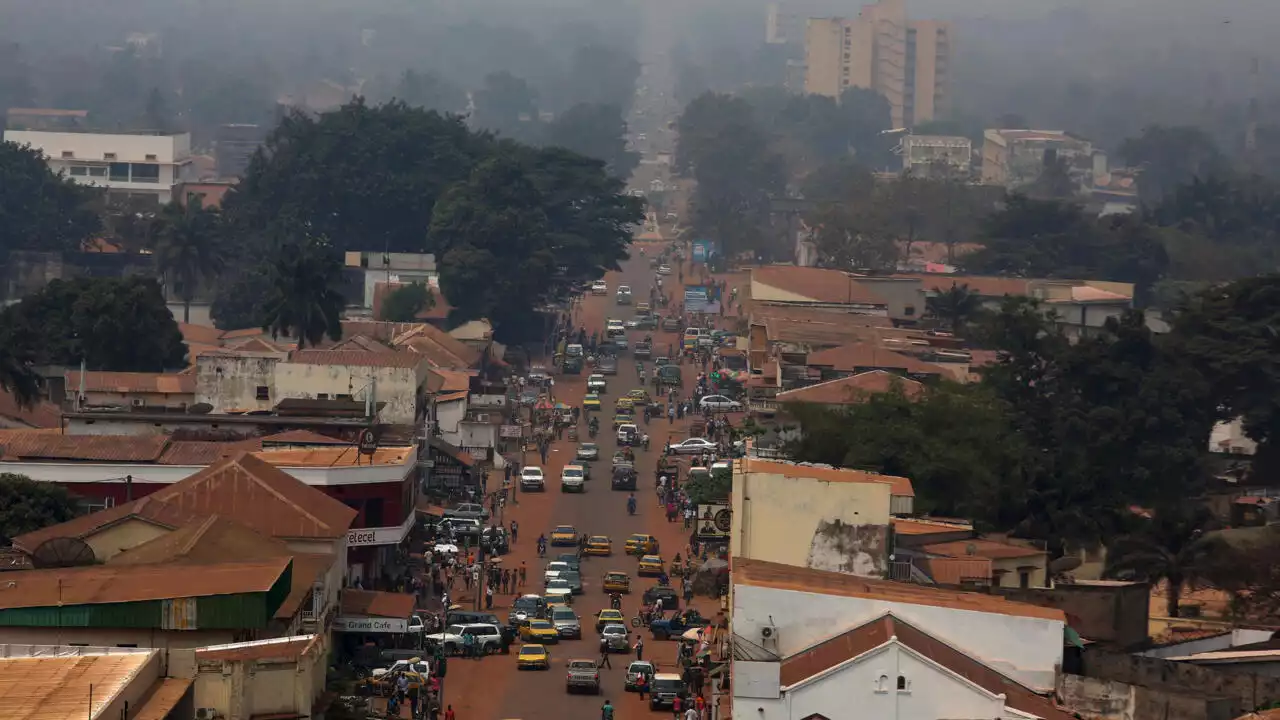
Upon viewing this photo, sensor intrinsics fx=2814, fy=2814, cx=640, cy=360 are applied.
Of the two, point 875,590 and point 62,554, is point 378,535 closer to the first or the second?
point 62,554

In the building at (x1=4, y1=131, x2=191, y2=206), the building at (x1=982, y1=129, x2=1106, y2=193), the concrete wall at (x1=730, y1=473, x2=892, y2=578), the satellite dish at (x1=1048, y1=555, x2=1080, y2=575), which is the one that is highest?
the building at (x1=982, y1=129, x2=1106, y2=193)

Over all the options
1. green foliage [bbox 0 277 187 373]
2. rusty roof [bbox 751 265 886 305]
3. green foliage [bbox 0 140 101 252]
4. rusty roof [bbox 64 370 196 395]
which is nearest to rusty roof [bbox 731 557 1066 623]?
rusty roof [bbox 64 370 196 395]

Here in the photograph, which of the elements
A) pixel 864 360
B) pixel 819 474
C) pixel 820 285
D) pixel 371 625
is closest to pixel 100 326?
pixel 864 360

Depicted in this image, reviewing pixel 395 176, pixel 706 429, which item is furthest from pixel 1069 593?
pixel 395 176

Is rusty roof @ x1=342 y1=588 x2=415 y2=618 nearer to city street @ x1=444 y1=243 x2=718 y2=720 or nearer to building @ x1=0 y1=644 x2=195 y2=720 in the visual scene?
city street @ x1=444 y1=243 x2=718 y2=720

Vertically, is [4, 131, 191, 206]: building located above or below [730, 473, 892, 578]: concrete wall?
above

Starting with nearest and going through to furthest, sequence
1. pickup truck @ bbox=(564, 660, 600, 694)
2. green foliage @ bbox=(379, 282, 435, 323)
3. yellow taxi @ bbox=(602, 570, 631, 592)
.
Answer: pickup truck @ bbox=(564, 660, 600, 694)
yellow taxi @ bbox=(602, 570, 631, 592)
green foliage @ bbox=(379, 282, 435, 323)
